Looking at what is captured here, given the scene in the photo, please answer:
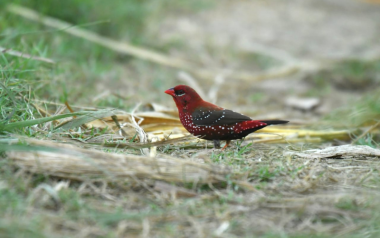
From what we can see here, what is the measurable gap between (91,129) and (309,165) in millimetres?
1793

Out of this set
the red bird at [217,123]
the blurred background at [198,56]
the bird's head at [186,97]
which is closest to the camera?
the red bird at [217,123]

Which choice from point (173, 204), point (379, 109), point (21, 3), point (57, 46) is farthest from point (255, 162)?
point (21, 3)

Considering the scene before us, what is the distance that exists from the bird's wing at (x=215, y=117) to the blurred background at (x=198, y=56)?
3.98 feet

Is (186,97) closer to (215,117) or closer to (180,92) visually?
(180,92)

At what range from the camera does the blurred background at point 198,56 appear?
539 cm

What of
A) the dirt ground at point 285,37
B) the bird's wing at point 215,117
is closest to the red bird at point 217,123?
the bird's wing at point 215,117

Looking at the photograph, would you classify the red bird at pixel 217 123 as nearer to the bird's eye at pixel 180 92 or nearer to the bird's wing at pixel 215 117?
the bird's wing at pixel 215 117

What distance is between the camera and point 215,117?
3.61 m

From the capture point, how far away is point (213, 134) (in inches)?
141

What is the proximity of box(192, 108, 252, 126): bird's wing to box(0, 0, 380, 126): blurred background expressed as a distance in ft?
3.98

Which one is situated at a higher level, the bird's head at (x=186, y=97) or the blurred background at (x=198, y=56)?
the blurred background at (x=198, y=56)

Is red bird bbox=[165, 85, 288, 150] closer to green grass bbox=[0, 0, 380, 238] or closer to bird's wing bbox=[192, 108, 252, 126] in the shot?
bird's wing bbox=[192, 108, 252, 126]

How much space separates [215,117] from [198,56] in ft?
15.0

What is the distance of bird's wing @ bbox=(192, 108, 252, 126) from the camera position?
11.7 feet
